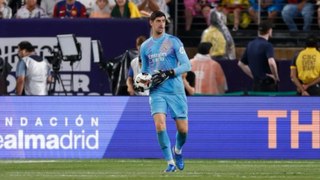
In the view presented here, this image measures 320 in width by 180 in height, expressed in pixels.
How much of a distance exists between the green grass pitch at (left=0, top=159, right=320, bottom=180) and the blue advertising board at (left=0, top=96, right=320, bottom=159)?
1.71 feet

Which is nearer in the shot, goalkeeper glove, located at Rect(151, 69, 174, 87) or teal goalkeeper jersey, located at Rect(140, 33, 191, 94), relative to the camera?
goalkeeper glove, located at Rect(151, 69, 174, 87)

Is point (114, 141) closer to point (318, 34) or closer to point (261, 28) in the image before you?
point (261, 28)

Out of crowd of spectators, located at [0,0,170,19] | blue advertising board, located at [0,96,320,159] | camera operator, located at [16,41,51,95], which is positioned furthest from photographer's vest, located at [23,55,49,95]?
blue advertising board, located at [0,96,320,159]

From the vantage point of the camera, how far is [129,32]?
25.6m

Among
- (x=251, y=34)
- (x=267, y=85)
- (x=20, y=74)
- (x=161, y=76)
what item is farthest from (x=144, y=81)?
(x=251, y=34)

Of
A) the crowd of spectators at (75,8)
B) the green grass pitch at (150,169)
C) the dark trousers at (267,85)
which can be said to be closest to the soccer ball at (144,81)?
the green grass pitch at (150,169)

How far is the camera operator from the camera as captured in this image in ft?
78.7

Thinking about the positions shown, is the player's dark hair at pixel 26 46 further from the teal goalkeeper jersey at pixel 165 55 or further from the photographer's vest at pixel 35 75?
the teal goalkeeper jersey at pixel 165 55

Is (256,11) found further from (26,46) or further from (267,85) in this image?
(26,46)

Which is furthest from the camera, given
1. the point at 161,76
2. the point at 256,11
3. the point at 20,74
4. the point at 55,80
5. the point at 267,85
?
the point at 256,11

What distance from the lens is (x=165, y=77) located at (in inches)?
660

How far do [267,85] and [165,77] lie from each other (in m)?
7.41

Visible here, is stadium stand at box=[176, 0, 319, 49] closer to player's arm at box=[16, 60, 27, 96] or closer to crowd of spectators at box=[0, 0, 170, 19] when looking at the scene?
crowd of spectators at box=[0, 0, 170, 19]

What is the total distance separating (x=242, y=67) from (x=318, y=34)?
3833mm
